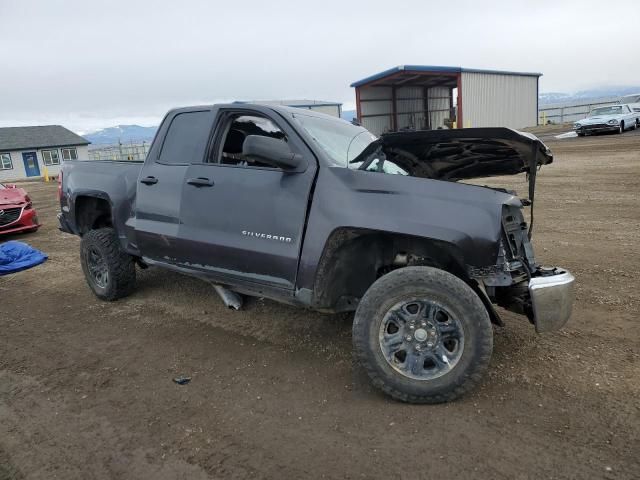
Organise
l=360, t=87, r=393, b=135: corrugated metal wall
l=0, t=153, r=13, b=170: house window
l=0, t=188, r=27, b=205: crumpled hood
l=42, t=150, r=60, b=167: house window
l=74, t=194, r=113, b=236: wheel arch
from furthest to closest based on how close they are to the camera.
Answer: l=42, t=150, r=60, b=167: house window → l=0, t=153, r=13, b=170: house window → l=360, t=87, r=393, b=135: corrugated metal wall → l=0, t=188, r=27, b=205: crumpled hood → l=74, t=194, r=113, b=236: wheel arch

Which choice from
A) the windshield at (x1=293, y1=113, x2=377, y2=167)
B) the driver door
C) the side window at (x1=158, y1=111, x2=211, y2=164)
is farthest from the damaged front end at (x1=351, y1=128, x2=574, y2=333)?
the side window at (x1=158, y1=111, x2=211, y2=164)

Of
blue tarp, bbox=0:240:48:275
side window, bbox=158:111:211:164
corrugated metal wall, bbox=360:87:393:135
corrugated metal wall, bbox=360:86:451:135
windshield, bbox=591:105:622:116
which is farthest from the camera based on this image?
corrugated metal wall, bbox=360:86:451:135

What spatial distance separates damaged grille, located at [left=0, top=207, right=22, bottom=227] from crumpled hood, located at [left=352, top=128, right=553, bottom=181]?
9.08 meters

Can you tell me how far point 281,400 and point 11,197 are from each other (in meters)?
9.57

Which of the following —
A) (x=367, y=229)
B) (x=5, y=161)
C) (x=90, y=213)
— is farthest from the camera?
(x=5, y=161)

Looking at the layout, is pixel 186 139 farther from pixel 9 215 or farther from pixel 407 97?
pixel 407 97

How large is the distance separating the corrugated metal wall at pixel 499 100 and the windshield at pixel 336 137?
28.2 metres

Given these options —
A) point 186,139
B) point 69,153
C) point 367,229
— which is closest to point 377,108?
point 69,153

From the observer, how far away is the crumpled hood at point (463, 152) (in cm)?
335

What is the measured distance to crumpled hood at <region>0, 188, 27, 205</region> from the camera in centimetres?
1016

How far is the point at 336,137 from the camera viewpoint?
13.4 ft

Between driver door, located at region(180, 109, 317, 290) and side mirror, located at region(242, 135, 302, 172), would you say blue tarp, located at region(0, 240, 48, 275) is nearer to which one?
driver door, located at region(180, 109, 317, 290)

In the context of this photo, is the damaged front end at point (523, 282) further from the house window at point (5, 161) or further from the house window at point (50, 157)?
the house window at point (50, 157)

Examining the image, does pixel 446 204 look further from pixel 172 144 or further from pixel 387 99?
pixel 387 99
